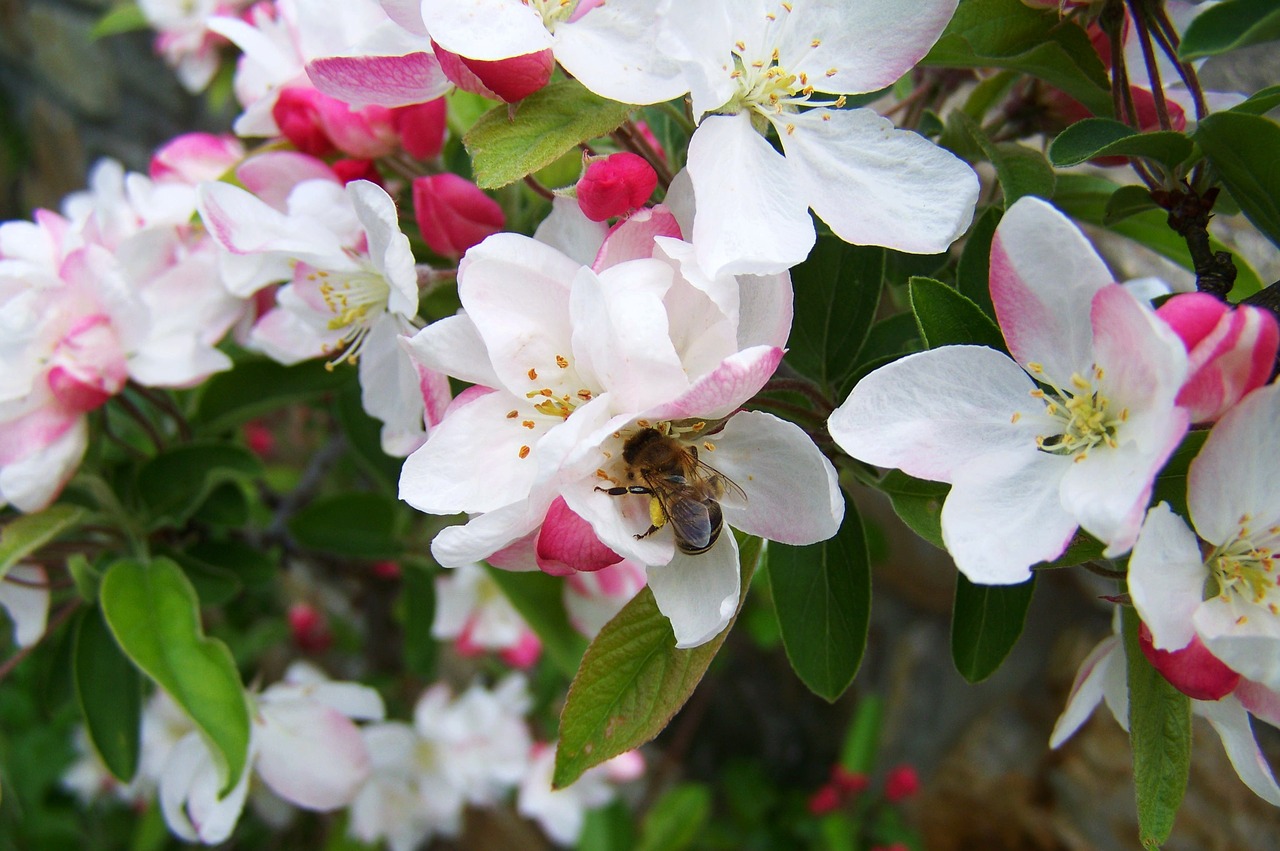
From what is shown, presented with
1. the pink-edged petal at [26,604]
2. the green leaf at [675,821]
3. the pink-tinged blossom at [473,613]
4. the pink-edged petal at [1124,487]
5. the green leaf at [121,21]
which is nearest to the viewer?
the pink-edged petal at [1124,487]

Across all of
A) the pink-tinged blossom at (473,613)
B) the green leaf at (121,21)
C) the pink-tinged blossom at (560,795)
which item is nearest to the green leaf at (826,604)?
the pink-tinged blossom at (473,613)

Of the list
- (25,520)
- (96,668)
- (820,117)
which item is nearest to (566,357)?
(820,117)

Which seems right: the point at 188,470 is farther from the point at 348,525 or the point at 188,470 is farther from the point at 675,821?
the point at 675,821

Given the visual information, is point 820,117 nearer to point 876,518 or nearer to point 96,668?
point 96,668

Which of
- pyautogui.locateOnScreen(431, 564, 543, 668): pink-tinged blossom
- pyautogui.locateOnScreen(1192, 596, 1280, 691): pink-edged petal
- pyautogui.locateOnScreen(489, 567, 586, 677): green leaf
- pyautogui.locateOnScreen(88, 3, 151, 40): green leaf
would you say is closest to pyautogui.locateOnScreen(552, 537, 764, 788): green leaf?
pyautogui.locateOnScreen(1192, 596, 1280, 691): pink-edged petal

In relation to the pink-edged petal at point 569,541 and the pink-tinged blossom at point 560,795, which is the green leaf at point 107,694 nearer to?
the pink-edged petal at point 569,541

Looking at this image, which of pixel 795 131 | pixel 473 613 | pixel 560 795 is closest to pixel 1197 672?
pixel 795 131
